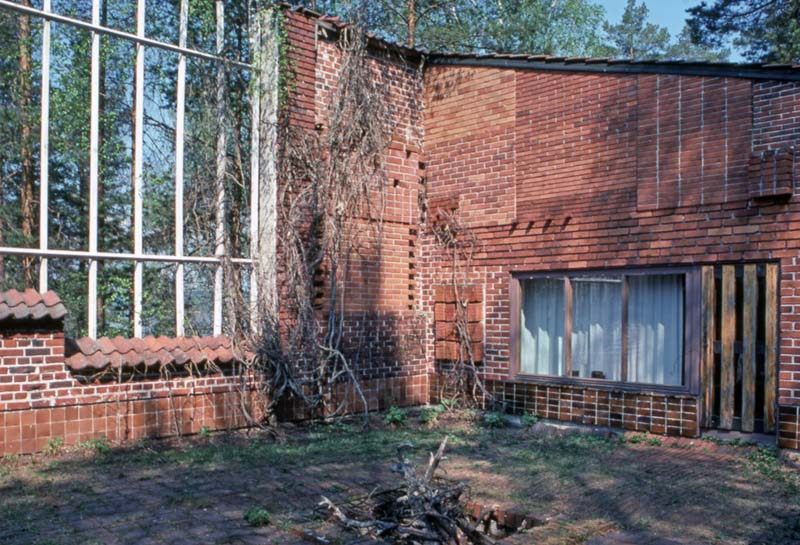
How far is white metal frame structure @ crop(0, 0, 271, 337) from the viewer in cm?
745

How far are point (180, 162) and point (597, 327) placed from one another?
5857 millimetres

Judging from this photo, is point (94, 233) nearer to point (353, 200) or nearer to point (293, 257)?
point (293, 257)

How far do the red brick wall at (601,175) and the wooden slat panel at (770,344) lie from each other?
13 cm

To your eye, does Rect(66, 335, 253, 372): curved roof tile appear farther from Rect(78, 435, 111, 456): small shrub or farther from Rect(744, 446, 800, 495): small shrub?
Rect(744, 446, 800, 495): small shrub

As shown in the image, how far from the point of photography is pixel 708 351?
836 cm

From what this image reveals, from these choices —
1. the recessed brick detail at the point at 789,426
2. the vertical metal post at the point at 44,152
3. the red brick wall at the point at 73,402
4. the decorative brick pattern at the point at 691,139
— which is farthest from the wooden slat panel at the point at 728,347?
the vertical metal post at the point at 44,152

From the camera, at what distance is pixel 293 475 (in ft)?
22.3

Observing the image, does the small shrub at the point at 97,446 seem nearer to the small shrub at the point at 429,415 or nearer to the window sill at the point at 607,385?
→ the small shrub at the point at 429,415

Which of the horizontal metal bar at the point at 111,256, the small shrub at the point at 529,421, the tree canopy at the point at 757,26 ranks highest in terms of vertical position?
the tree canopy at the point at 757,26

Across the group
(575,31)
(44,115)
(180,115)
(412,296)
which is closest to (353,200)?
(412,296)

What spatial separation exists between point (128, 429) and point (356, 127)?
17.1ft

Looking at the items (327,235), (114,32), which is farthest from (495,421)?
(114,32)

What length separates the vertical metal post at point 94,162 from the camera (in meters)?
7.77

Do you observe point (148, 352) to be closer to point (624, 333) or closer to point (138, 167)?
point (138, 167)
